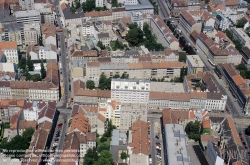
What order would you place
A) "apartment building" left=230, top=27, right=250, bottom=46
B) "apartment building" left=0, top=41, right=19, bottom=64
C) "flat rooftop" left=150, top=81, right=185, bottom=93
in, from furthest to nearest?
"apartment building" left=230, top=27, right=250, bottom=46 < "apartment building" left=0, top=41, right=19, bottom=64 < "flat rooftop" left=150, top=81, right=185, bottom=93

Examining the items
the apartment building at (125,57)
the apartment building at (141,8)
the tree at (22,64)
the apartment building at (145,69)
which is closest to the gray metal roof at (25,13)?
the tree at (22,64)

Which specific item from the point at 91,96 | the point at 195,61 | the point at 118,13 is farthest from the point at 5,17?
the point at 195,61

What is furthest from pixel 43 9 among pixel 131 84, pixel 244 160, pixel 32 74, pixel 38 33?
pixel 244 160

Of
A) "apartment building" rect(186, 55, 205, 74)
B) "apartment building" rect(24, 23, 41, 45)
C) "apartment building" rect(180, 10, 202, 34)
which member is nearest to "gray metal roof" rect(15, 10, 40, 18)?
"apartment building" rect(24, 23, 41, 45)

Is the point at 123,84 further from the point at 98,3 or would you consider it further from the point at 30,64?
the point at 98,3

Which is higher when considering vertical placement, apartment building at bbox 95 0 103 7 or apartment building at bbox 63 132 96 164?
apartment building at bbox 95 0 103 7

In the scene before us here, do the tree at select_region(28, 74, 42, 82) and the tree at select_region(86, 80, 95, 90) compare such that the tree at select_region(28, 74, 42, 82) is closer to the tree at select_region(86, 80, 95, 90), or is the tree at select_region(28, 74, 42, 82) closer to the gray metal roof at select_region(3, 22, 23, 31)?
the tree at select_region(86, 80, 95, 90)
